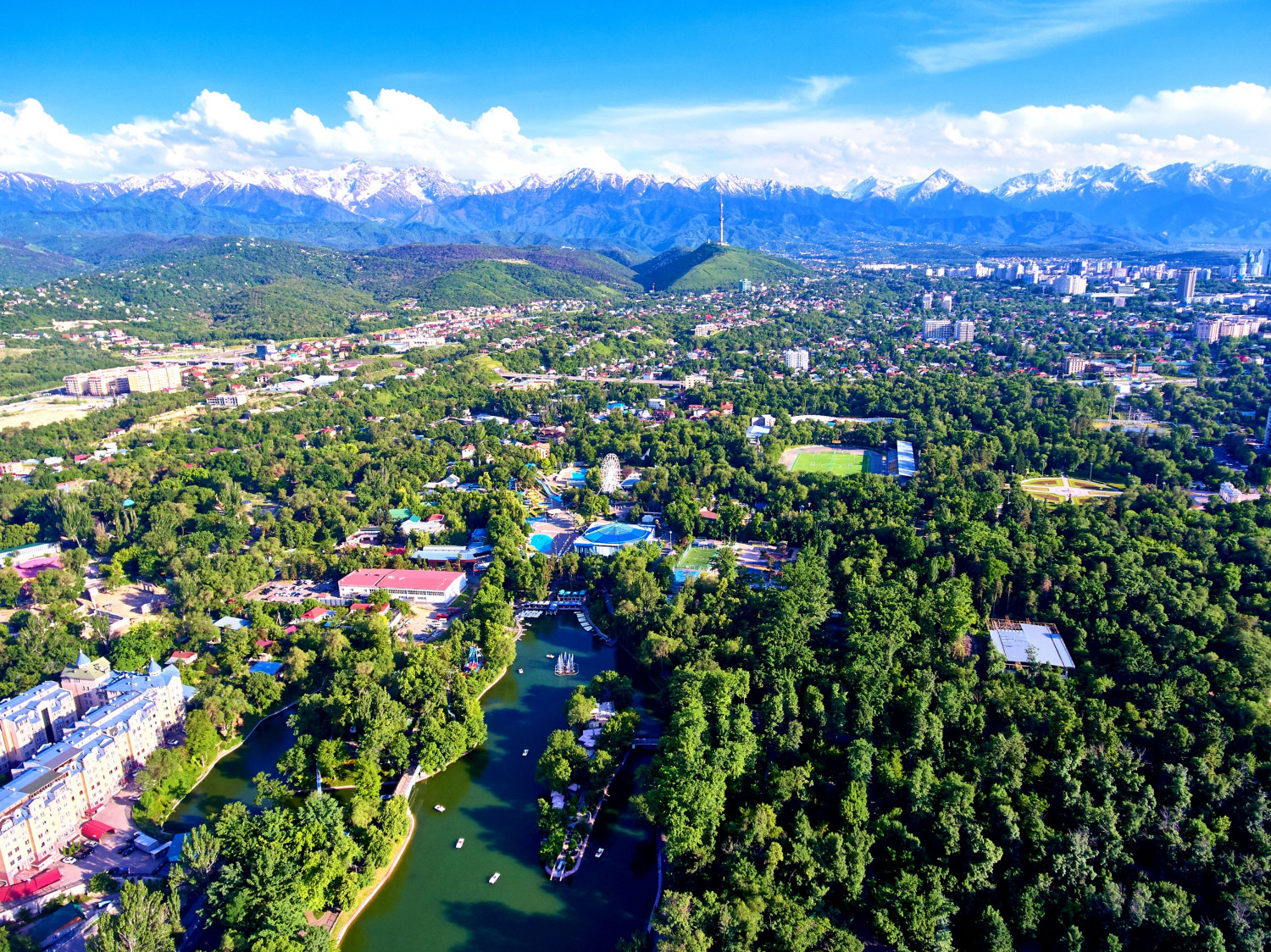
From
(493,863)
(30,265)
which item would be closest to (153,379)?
(493,863)

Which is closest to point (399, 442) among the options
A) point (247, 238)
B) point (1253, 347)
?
point (1253, 347)

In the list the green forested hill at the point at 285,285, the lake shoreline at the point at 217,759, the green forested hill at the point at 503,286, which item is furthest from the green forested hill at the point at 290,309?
the lake shoreline at the point at 217,759

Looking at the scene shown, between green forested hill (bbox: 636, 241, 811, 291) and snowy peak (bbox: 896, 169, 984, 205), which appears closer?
green forested hill (bbox: 636, 241, 811, 291)

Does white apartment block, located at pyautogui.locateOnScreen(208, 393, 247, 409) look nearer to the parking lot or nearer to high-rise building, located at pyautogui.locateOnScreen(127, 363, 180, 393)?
high-rise building, located at pyautogui.locateOnScreen(127, 363, 180, 393)

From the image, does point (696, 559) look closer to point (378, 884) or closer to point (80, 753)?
point (378, 884)

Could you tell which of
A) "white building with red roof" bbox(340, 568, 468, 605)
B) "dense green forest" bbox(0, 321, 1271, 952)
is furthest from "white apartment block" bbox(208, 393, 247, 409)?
"white building with red roof" bbox(340, 568, 468, 605)

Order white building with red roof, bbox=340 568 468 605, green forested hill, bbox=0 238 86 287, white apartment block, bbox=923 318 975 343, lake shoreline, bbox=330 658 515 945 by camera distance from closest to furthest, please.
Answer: lake shoreline, bbox=330 658 515 945
white building with red roof, bbox=340 568 468 605
white apartment block, bbox=923 318 975 343
green forested hill, bbox=0 238 86 287

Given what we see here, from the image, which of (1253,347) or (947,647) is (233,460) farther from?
(1253,347)
